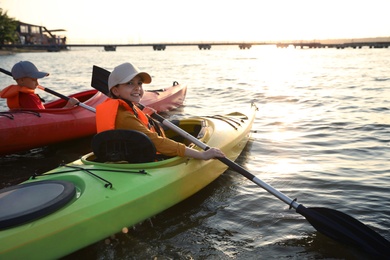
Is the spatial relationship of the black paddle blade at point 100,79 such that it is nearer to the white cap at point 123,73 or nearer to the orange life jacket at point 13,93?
the orange life jacket at point 13,93

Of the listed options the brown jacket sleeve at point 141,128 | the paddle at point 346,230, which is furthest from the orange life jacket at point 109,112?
the paddle at point 346,230

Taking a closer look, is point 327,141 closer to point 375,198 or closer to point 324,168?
point 324,168

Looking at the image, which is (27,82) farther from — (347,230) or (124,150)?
(347,230)

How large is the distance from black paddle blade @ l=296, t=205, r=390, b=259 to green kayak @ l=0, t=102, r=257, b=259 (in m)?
1.36

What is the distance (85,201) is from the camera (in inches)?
119

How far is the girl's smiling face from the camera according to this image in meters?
3.44

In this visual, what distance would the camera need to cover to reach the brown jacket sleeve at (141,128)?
349cm

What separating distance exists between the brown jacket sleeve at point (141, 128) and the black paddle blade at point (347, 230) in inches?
55.2

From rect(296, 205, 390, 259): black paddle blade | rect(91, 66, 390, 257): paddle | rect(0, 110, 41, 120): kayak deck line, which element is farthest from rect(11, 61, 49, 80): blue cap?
rect(296, 205, 390, 259): black paddle blade

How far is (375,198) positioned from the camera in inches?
173

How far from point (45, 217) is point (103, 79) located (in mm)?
2963

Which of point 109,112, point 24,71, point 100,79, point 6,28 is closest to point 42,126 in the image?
point 24,71

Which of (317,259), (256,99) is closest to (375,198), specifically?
(317,259)

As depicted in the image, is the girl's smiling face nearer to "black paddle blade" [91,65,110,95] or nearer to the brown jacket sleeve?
the brown jacket sleeve
